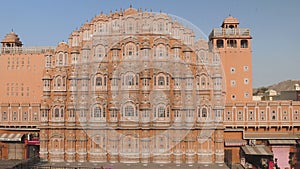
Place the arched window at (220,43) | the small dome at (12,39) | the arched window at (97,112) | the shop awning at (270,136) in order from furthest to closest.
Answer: the small dome at (12,39)
the arched window at (220,43)
the shop awning at (270,136)
the arched window at (97,112)

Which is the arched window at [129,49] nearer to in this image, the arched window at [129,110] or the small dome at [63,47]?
the arched window at [129,110]

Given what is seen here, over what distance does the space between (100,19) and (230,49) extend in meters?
16.0

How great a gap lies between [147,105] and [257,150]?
1271 cm

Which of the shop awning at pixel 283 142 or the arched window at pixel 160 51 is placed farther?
the shop awning at pixel 283 142

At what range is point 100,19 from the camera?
4053 centimetres

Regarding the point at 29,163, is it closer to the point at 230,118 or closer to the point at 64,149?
the point at 64,149

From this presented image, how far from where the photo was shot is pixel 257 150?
3891 centimetres

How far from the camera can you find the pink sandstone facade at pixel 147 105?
37938mm

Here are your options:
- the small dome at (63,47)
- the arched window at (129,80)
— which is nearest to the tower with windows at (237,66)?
the arched window at (129,80)

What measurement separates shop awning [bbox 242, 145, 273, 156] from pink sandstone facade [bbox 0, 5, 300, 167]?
105 millimetres

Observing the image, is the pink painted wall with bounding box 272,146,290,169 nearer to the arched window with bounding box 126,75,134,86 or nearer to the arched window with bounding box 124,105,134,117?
the arched window with bounding box 124,105,134,117

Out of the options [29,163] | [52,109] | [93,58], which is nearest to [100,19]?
[93,58]

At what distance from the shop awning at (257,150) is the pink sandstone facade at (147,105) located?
0.11 metres

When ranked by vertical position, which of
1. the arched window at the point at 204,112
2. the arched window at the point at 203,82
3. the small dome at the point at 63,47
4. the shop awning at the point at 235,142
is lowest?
the shop awning at the point at 235,142
